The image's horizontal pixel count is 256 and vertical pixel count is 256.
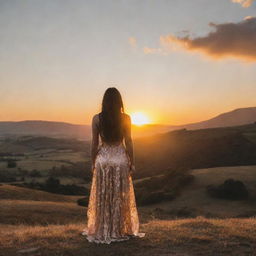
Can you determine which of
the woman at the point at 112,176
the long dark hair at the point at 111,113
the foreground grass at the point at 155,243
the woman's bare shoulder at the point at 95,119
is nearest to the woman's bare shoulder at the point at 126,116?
the woman at the point at 112,176

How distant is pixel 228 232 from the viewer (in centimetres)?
1112

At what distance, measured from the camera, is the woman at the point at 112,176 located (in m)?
9.89

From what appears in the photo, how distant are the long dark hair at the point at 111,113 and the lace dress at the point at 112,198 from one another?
54cm

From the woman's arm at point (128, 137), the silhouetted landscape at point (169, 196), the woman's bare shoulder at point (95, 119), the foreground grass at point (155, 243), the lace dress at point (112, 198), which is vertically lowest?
the silhouetted landscape at point (169, 196)

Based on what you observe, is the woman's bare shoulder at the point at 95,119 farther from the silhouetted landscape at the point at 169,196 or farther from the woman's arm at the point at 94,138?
the silhouetted landscape at the point at 169,196

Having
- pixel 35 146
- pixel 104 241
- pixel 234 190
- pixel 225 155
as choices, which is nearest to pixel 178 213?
pixel 234 190

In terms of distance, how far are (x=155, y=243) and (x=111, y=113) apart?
3.79 meters

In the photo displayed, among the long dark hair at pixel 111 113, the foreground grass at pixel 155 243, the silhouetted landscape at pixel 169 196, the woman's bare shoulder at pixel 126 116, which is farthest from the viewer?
the silhouetted landscape at pixel 169 196

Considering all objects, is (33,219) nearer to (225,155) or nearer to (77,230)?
(77,230)

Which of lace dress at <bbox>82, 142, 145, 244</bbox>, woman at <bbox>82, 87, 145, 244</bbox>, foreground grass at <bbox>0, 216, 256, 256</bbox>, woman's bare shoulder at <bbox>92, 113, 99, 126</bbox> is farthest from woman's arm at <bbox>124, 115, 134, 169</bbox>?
foreground grass at <bbox>0, 216, 256, 256</bbox>

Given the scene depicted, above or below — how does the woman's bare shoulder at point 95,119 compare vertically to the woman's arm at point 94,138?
above

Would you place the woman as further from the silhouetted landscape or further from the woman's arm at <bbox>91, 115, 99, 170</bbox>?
the silhouetted landscape

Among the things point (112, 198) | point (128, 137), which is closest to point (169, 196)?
point (112, 198)

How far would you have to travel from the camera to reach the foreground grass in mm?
9211
